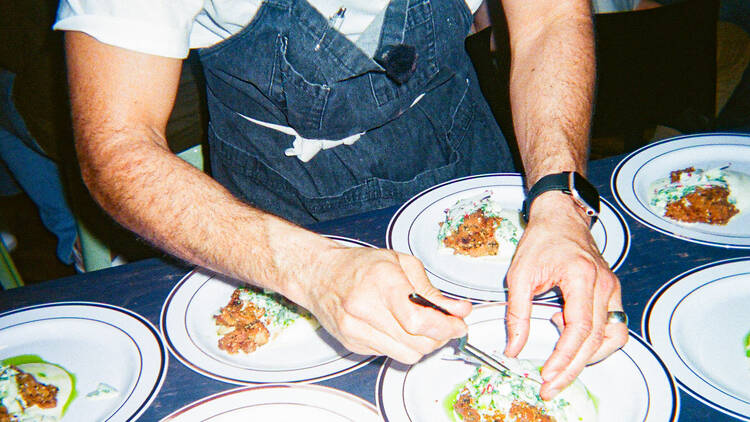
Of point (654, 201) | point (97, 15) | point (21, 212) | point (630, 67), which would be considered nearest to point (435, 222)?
point (654, 201)

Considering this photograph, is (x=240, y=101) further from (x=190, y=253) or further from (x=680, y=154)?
(x=680, y=154)

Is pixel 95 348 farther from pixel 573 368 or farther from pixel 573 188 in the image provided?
pixel 573 188

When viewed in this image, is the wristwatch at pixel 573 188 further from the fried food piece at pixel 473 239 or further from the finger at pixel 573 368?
the finger at pixel 573 368

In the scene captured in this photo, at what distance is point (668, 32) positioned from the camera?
2.37 m

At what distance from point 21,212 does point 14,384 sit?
3.67 metres

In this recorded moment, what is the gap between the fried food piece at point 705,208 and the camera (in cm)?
140

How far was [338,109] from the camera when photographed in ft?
4.93

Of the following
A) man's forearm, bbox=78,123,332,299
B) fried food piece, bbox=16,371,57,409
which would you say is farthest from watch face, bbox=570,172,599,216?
fried food piece, bbox=16,371,57,409

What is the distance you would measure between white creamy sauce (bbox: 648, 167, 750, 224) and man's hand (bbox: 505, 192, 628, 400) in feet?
1.33

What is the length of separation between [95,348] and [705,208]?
5.03ft

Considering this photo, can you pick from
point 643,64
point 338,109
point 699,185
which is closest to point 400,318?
point 338,109

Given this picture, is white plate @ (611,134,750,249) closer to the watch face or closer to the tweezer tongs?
the watch face

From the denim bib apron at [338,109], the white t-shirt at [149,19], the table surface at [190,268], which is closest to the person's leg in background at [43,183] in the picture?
the denim bib apron at [338,109]

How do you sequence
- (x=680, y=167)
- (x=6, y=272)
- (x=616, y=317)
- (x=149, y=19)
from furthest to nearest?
(x=6, y=272) → (x=680, y=167) → (x=149, y=19) → (x=616, y=317)
